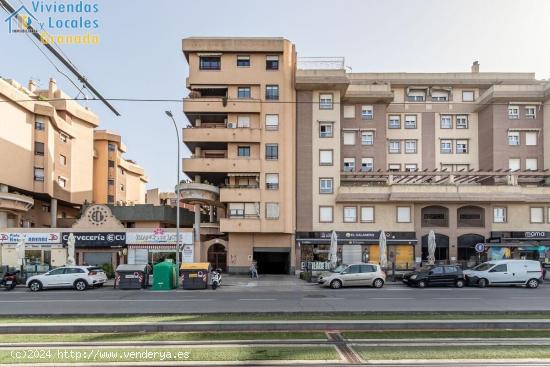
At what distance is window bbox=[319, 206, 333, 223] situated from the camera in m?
38.8

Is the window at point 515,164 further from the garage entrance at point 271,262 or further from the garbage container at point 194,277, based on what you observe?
the garbage container at point 194,277

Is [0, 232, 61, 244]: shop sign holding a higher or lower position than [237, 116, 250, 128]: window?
lower

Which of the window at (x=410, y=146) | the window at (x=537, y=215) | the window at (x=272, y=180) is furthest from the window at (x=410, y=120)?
the window at (x=272, y=180)

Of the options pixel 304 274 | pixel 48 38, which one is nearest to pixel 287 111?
pixel 304 274

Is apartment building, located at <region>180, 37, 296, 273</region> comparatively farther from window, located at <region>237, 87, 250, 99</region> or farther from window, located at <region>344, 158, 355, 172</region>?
window, located at <region>344, 158, 355, 172</region>

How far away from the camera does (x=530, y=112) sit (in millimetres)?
42188

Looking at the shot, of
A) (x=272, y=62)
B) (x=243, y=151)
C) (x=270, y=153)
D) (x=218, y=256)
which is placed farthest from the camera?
(x=218, y=256)

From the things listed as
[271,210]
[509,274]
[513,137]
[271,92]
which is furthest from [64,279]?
[513,137]

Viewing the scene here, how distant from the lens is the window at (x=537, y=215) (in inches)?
1523

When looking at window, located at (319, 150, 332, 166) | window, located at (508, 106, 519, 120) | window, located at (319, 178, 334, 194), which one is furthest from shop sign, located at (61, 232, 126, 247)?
window, located at (508, 106, 519, 120)

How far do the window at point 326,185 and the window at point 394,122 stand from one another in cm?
978

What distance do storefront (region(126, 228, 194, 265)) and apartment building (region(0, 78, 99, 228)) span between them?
11170 millimetres

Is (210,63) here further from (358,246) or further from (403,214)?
(403,214)

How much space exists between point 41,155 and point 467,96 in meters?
41.6
